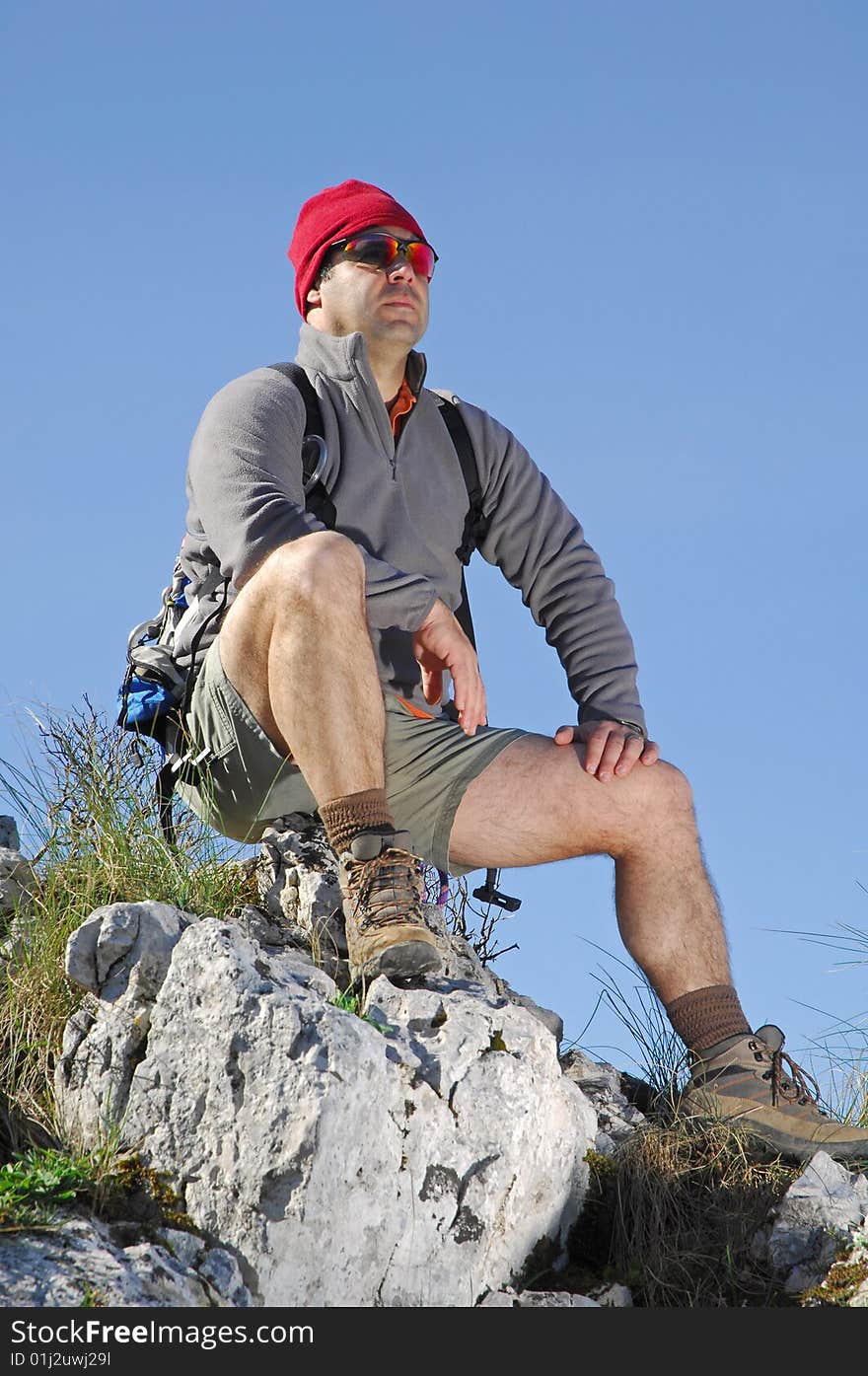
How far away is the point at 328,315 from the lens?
550cm

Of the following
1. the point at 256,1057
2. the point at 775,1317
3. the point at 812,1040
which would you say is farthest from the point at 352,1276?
the point at 812,1040

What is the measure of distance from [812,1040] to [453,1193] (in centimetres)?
195

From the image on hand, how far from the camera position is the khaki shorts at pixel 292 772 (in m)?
4.82

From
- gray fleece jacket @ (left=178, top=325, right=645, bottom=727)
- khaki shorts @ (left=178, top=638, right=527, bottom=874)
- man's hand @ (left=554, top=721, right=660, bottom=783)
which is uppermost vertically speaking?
gray fleece jacket @ (left=178, top=325, right=645, bottom=727)

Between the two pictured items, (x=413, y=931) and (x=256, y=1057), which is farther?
(x=413, y=931)

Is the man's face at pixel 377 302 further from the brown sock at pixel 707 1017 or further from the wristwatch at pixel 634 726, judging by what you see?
the brown sock at pixel 707 1017

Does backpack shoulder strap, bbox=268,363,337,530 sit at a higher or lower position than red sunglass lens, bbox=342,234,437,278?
lower

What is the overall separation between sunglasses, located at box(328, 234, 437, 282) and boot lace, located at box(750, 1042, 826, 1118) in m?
3.39

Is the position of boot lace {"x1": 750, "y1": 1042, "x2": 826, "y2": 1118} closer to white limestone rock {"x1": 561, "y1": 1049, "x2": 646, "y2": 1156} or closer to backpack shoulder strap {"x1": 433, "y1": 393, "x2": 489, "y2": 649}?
white limestone rock {"x1": 561, "y1": 1049, "x2": 646, "y2": 1156}

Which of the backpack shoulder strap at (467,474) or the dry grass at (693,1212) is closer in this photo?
the dry grass at (693,1212)

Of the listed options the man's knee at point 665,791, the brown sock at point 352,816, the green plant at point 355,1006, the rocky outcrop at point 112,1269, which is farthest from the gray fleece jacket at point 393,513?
the rocky outcrop at point 112,1269

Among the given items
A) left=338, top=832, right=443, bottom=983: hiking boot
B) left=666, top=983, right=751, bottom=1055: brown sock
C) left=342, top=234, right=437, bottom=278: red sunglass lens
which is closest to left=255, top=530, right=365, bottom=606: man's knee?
left=338, top=832, right=443, bottom=983: hiking boot

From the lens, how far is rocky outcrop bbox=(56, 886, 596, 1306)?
3199mm

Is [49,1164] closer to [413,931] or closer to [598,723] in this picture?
[413,931]
